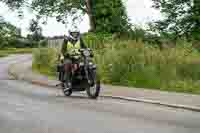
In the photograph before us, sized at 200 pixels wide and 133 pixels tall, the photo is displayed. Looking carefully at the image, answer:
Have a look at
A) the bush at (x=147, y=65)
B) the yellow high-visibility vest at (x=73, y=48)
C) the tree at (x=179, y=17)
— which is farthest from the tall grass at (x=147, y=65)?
the tree at (x=179, y=17)

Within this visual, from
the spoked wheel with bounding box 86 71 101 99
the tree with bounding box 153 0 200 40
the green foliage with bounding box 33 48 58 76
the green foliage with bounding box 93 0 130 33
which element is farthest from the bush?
the tree with bounding box 153 0 200 40

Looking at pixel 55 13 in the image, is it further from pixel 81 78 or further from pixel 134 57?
pixel 81 78

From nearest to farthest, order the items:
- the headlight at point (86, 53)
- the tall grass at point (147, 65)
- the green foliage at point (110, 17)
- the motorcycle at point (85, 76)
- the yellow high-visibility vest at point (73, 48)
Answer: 1. the motorcycle at point (85, 76)
2. the headlight at point (86, 53)
3. the yellow high-visibility vest at point (73, 48)
4. the tall grass at point (147, 65)
5. the green foliage at point (110, 17)

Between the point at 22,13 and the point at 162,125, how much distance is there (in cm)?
3944

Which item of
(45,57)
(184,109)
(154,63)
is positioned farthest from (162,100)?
(45,57)

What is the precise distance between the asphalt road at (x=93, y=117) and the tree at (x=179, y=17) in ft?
114

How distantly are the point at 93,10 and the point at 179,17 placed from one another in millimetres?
8440

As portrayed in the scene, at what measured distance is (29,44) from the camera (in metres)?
118

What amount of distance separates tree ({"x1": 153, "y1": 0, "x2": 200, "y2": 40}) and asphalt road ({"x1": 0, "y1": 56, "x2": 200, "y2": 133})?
34634mm

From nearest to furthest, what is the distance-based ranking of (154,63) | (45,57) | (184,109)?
(184,109)
(154,63)
(45,57)

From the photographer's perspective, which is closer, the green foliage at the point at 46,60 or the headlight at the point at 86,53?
the headlight at the point at 86,53

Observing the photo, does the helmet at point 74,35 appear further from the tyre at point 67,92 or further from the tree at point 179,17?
the tree at point 179,17

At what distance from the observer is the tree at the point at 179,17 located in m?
49.7

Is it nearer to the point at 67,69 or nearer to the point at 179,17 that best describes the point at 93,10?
the point at 179,17
